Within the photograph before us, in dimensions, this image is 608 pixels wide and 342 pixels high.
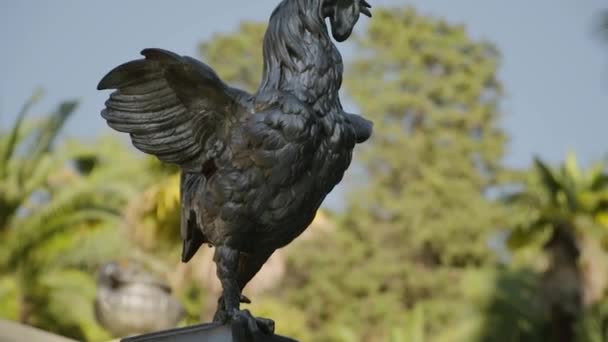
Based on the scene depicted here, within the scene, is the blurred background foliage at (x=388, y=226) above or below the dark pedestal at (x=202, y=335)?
above

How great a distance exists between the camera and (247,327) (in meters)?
4.46

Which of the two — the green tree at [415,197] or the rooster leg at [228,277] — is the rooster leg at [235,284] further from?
the green tree at [415,197]

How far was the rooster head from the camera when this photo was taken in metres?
4.96

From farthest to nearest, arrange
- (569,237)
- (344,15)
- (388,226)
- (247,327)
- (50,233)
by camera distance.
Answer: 1. (388,226)
2. (569,237)
3. (50,233)
4. (344,15)
5. (247,327)

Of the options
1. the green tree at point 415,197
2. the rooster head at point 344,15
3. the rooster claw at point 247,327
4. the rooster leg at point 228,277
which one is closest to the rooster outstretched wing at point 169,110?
the rooster leg at point 228,277

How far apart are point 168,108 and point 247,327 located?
92cm

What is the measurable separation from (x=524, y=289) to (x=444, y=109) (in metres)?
6.24

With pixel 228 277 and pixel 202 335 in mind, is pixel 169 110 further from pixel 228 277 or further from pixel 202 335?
pixel 202 335

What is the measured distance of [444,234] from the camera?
28656 mm

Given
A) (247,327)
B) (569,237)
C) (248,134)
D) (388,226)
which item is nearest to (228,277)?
(247,327)

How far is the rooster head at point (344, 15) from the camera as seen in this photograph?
4957 millimetres

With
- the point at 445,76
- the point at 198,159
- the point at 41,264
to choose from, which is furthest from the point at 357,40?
the point at 198,159

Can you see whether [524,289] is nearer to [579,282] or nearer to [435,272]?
[435,272]

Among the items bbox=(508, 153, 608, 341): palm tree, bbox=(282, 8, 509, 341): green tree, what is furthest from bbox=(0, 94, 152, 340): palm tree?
bbox=(282, 8, 509, 341): green tree
